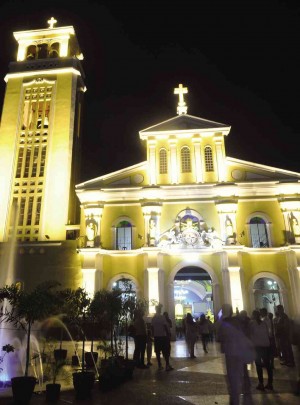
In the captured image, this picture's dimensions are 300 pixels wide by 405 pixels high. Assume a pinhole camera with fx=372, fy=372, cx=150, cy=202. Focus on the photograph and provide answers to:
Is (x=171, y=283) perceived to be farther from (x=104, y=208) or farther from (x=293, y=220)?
(x=293, y=220)

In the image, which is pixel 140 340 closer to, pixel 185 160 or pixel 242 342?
pixel 242 342

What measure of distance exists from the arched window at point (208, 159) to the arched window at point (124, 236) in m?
7.09

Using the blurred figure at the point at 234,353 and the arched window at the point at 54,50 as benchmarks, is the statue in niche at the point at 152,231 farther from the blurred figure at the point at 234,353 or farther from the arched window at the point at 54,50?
the arched window at the point at 54,50

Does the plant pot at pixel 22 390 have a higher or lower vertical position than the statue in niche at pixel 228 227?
lower

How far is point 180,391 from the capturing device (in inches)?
350

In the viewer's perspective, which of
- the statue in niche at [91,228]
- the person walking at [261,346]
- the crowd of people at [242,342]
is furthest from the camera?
the statue in niche at [91,228]

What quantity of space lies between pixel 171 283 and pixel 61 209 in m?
10.1

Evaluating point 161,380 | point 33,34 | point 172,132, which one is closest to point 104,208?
point 172,132

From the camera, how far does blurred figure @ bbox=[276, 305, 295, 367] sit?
1285cm

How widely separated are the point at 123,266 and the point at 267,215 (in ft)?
34.4

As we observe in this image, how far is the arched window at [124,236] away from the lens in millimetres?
26031

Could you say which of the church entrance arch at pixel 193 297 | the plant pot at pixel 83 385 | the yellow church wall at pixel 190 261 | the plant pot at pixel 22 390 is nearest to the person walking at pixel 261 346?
the plant pot at pixel 83 385

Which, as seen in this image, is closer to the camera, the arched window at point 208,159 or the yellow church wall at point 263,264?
the yellow church wall at point 263,264

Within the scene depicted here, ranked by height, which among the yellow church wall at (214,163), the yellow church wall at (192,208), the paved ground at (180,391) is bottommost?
the paved ground at (180,391)
